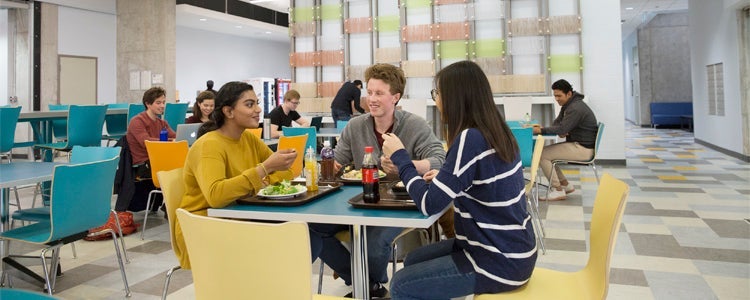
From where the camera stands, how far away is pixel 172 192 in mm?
2164

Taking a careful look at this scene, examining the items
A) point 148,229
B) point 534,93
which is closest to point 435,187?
point 148,229

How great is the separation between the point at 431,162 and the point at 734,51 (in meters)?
8.03

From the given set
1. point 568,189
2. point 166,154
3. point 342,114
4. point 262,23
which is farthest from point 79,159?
point 262,23

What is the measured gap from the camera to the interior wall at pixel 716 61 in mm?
8234

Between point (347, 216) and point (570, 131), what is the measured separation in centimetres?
435

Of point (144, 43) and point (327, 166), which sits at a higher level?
point (327, 166)

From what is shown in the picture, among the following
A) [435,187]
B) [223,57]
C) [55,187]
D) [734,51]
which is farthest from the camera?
[223,57]

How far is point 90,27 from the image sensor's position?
37.6ft

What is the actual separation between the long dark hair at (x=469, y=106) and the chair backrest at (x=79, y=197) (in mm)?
1849

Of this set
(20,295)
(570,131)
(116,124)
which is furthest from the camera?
(116,124)

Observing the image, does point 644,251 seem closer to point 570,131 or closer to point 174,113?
point 570,131

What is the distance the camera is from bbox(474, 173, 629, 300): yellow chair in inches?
62.2

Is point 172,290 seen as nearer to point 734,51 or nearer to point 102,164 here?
point 102,164

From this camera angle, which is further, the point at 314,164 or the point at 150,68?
the point at 150,68
